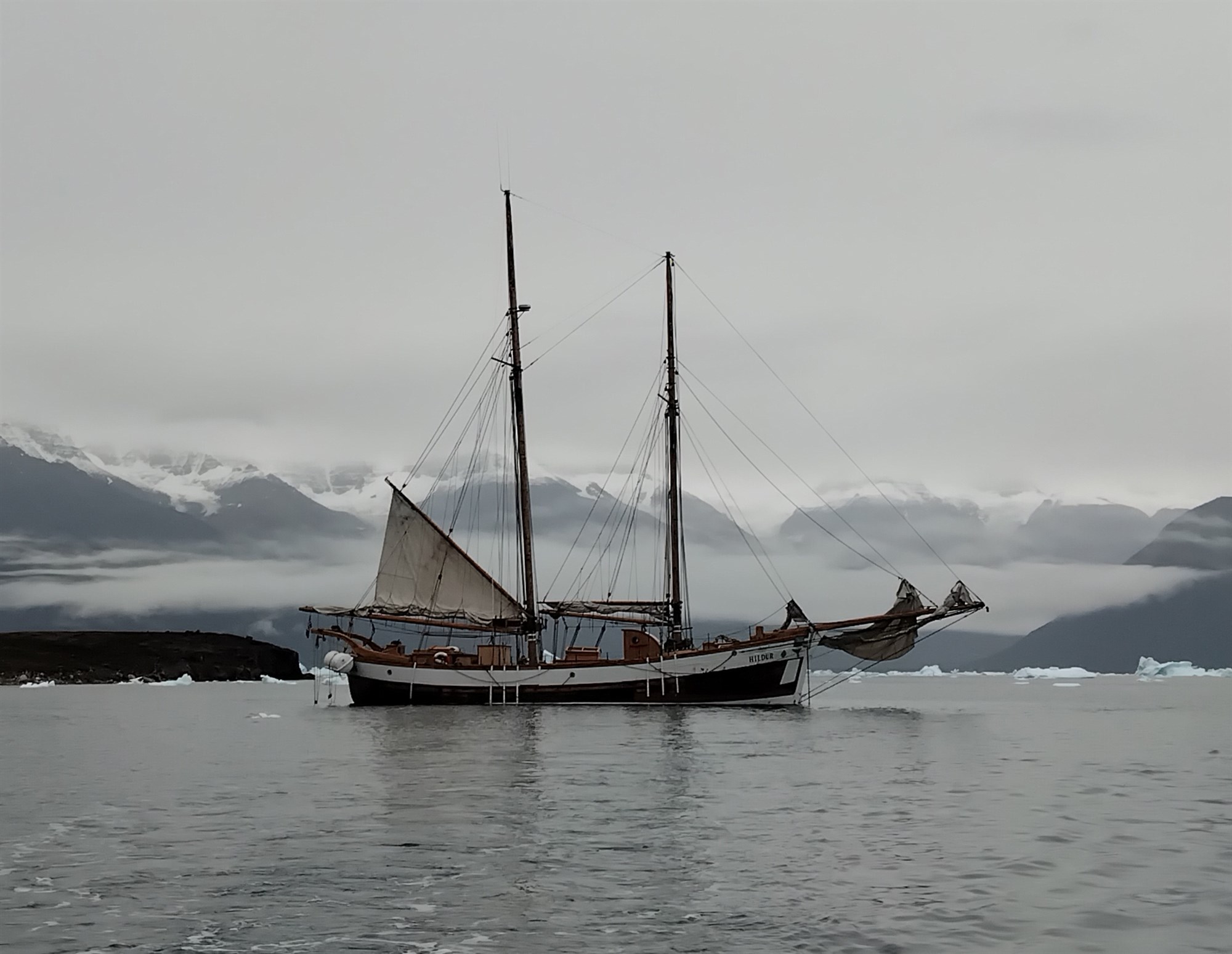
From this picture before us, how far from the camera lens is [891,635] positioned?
7169 cm

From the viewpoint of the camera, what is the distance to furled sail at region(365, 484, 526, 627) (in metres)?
80.0

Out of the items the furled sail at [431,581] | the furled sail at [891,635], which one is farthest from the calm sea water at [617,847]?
the furled sail at [431,581]

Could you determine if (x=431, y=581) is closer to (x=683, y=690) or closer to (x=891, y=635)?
(x=683, y=690)

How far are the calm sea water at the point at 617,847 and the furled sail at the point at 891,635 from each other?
18.3 m

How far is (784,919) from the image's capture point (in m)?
17.9

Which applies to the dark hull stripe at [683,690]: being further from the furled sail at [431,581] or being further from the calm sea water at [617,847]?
the calm sea water at [617,847]

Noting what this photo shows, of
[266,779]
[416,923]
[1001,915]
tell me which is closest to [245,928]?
[416,923]

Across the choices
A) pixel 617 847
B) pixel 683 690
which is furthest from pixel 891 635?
pixel 617 847

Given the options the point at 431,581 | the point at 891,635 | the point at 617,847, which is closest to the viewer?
the point at 617,847

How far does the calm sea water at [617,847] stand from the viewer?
17.3 metres

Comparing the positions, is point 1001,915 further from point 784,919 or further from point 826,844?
point 826,844

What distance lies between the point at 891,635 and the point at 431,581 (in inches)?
1137

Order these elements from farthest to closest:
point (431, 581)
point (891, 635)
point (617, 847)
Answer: point (431, 581), point (891, 635), point (617, 847)

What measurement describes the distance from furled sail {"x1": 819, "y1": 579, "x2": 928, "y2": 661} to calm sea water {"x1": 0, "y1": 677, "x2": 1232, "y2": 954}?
18272 mm
